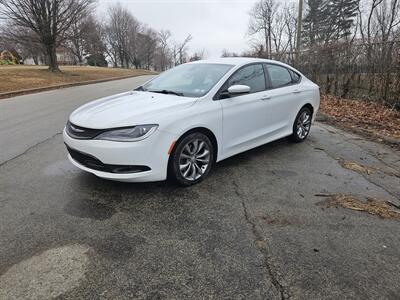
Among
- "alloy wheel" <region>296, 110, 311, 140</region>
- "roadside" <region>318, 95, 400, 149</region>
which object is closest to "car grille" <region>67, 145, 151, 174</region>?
"alloy wheel" <region>296, 110, 311, 140</region>

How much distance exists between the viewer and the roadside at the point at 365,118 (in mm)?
6539

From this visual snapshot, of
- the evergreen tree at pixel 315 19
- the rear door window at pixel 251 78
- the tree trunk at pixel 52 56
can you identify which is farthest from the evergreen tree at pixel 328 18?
the rear door window at pixel 251 78

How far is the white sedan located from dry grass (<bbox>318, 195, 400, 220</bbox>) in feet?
4.84

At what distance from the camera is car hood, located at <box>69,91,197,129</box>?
11.1ft

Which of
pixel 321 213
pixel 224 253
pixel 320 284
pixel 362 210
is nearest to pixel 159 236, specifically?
pixel 224 253

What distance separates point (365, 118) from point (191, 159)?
6210 mm

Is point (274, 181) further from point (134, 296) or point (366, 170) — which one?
point (134, 296)

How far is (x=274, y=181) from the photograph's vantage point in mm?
4102

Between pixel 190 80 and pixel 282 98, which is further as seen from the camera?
pixel 282 98

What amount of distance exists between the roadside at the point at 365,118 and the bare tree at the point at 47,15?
839 inches

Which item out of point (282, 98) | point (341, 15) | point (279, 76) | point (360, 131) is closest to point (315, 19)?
point (341, 15)

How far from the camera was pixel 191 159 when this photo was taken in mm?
3820

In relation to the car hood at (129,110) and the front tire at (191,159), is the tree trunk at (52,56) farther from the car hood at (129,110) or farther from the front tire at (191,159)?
the front tire at (191,159)

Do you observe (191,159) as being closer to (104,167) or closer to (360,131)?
(104,167)
